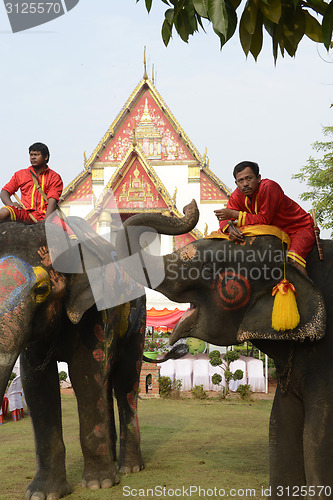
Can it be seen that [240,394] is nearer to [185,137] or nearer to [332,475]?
[332,475]

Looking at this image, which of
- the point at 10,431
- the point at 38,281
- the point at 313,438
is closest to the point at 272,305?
the point at 313,438

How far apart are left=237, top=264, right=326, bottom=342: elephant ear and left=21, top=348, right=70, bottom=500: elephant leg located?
2299mm

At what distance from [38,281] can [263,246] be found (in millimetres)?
1734

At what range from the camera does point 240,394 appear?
11.6 meters

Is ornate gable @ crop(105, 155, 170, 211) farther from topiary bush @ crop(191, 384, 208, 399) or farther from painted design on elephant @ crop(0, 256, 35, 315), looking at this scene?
painted design on elephant @ crop(0, 256, 35, 315)

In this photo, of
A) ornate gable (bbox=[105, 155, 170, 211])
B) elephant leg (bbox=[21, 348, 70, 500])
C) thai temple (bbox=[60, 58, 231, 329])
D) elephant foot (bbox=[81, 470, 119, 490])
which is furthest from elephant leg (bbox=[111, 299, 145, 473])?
thai temple (bbox=[60, 58, 231, 329])

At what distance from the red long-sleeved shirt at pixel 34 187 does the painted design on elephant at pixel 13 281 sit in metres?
0.94

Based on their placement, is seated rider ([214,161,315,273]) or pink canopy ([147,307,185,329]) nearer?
seated rider ([214,161,315,273])

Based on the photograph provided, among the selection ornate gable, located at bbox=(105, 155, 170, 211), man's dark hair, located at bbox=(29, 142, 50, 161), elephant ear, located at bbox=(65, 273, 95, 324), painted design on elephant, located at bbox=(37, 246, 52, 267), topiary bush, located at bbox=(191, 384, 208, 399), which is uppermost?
ornate gable, located at bbox=(105, 155, 170, 211)

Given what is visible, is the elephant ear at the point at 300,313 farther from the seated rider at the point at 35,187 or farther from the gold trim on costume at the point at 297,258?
the seated rider at the point at 35,187

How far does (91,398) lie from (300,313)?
2508 mm

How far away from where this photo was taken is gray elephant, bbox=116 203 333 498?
2963 millimetres

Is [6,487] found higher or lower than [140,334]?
lower

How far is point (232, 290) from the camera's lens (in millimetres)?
3086
